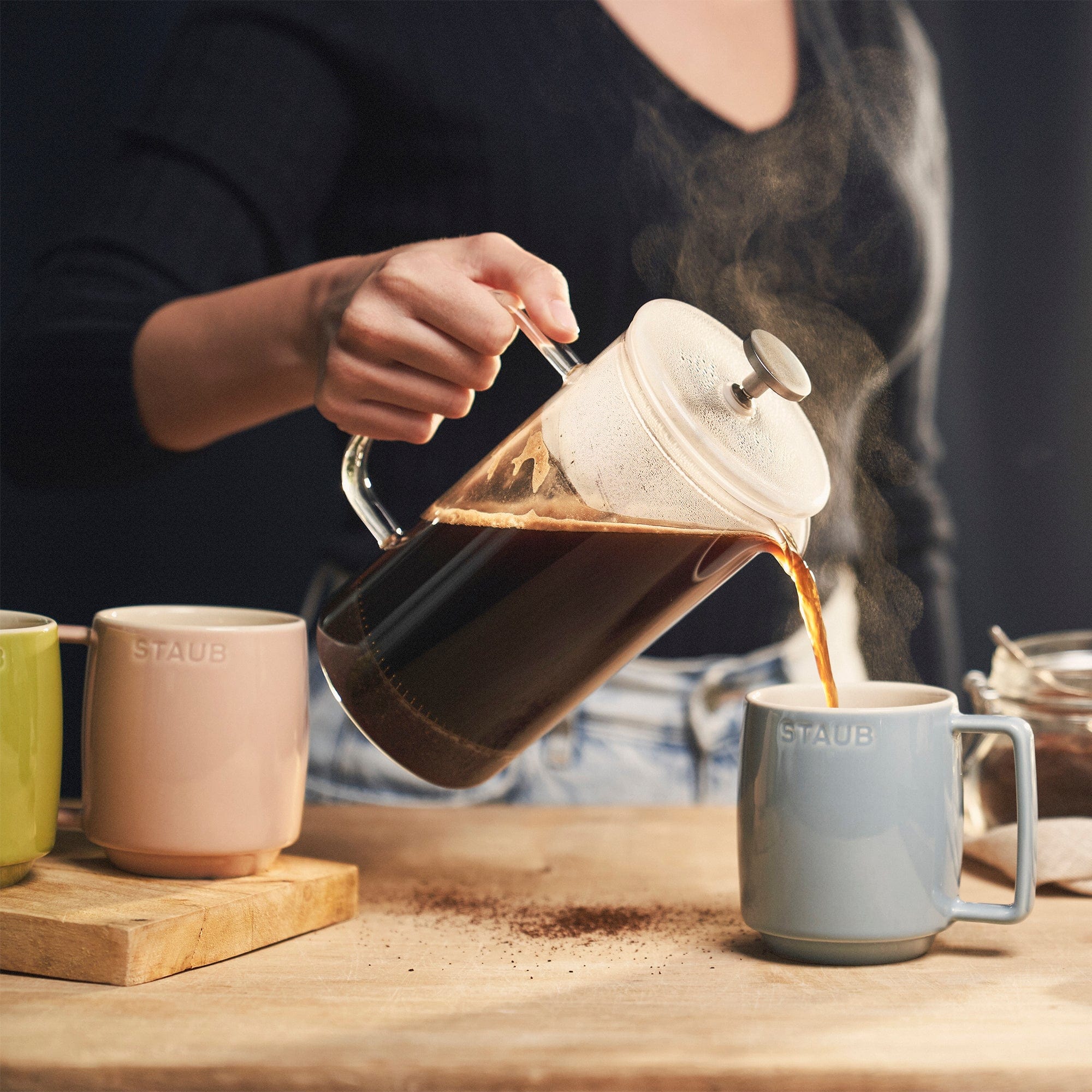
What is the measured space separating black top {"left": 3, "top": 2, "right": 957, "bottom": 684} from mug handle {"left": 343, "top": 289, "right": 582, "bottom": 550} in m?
0.42

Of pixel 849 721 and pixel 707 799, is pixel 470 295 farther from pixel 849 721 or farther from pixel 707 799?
pixel 707 799

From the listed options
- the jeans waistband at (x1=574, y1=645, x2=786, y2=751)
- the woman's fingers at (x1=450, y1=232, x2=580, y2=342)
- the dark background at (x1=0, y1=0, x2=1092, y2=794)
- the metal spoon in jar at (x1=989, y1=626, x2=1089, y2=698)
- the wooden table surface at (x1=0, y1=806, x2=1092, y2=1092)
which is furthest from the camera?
the dark background at (x1=0, y1=0, x2=1092, y2=794)

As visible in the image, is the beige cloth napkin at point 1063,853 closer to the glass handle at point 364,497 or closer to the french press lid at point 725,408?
the french press lid at point 725,408

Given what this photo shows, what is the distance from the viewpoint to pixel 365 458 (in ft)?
2.80

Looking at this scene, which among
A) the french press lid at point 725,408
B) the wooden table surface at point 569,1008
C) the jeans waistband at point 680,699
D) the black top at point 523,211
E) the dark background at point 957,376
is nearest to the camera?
the wooden table surface at point 569,1008

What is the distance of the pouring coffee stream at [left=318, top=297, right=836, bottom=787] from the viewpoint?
2.20 feet

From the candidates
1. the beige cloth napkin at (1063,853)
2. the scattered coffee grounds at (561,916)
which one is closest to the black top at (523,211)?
the beige cloth napkin at (1063,853)

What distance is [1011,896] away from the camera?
846mm

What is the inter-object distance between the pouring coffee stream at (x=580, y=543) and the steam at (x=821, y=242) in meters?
0.58

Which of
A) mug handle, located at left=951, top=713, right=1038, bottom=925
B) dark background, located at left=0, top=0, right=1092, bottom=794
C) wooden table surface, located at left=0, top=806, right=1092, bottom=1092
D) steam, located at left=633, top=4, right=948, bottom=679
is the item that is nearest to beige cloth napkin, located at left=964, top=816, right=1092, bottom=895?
wooden table surface, located at left=0, top=806, right=1092, bottom=1092

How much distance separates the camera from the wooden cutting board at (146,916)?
25.7 inches

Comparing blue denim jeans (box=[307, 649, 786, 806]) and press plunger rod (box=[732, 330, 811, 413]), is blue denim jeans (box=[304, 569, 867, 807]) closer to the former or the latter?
blue denim jeans (box=[307, 649, 786, 806])

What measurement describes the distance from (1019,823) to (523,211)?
0.89m

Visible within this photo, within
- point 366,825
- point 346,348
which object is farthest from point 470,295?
point 366,825
